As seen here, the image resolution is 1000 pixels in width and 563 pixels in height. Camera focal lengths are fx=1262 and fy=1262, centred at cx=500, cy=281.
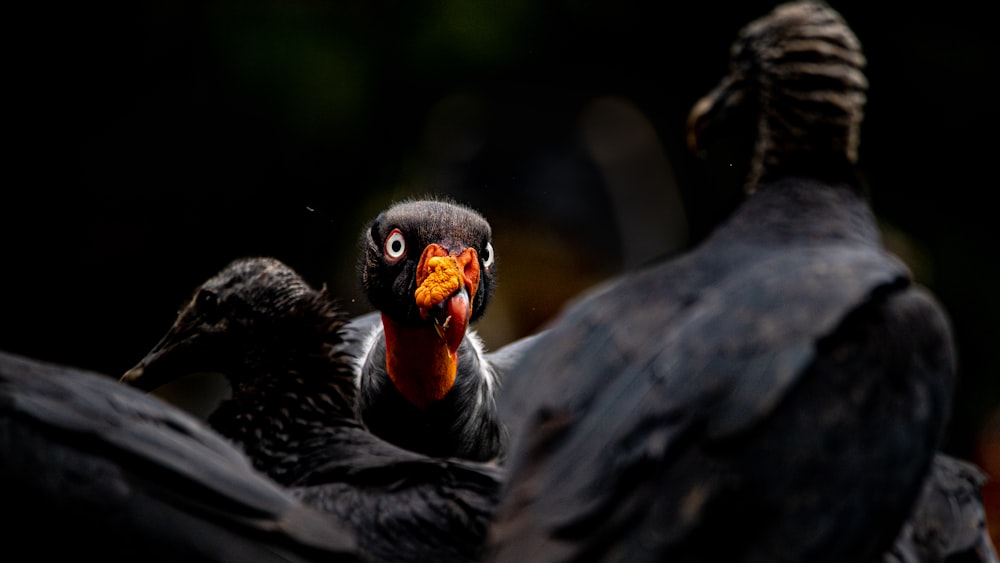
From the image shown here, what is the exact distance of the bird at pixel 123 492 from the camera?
1792mm

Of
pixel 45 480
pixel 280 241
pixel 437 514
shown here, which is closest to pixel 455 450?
pixel 437 514

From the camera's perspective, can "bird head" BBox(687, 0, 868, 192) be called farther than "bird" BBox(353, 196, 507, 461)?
No

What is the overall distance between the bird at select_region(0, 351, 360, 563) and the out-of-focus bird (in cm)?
96

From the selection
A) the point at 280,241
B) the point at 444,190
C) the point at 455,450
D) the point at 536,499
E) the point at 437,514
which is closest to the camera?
the point at 536,499

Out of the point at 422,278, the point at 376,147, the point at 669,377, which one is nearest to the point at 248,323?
the point at 422,278

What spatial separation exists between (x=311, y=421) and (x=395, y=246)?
0.59m

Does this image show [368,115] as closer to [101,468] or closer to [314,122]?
[314,122]

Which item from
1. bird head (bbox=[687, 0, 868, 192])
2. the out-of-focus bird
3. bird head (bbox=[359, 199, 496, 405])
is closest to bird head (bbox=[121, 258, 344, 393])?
bird head (bbox=[359, 199, 496, 405])

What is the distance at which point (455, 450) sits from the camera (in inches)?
121

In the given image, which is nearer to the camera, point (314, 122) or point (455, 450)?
point (455, 450)

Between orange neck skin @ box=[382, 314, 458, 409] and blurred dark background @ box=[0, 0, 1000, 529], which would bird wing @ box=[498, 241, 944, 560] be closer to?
orange neck skin @ box=[382, 314, 458, 409]

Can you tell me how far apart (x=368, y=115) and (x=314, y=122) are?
0.26 m

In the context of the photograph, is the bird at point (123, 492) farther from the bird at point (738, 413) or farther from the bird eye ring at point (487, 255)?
the bird eye ring at point (487, 255)

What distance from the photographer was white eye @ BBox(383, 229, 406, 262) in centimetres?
302
